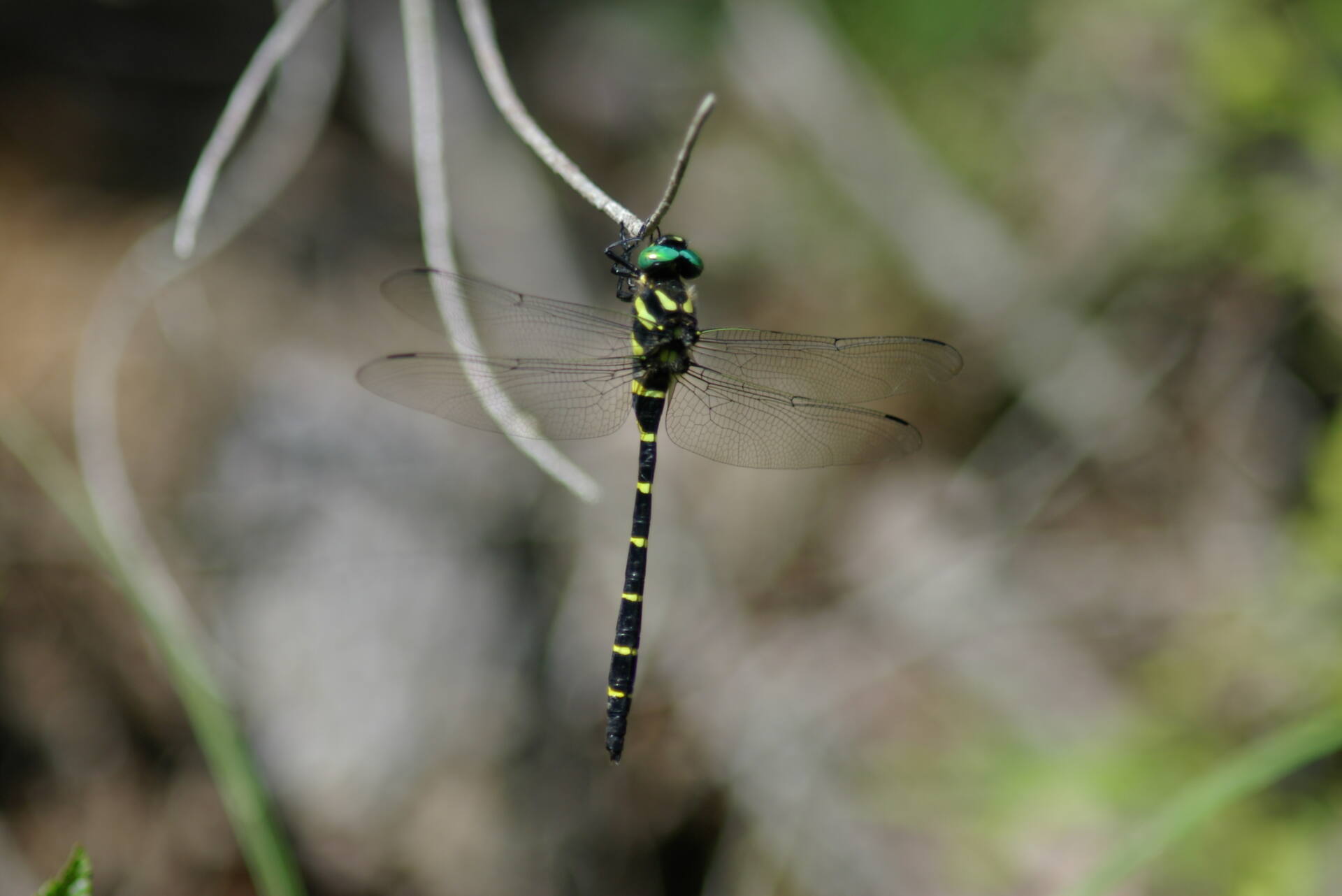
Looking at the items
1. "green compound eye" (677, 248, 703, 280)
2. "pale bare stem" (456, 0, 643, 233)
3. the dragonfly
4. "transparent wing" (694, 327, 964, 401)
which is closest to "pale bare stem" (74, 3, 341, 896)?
the dragonfly

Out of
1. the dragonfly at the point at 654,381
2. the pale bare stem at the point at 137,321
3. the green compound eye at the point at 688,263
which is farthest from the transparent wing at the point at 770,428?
the pale bare stem at the point at 137,321

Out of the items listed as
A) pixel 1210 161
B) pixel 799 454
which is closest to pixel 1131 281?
pixel 1210 161

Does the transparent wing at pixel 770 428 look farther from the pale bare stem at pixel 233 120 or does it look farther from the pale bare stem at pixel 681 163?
the pale bare stem at pixel 233 120

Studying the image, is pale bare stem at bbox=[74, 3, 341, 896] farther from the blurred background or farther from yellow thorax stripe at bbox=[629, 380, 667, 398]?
yellow thorax stripe at bbox=[629, 380, 667, 398]

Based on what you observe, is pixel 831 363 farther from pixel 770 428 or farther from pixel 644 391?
pixel 644 391

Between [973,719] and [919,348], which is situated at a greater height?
[919,348]

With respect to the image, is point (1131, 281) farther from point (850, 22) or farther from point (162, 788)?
point (162, 788)
